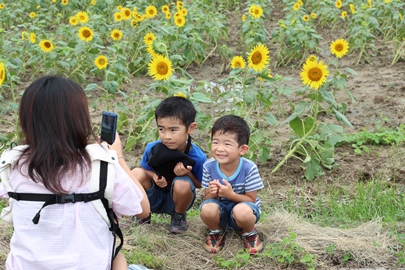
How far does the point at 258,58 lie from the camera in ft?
14.2

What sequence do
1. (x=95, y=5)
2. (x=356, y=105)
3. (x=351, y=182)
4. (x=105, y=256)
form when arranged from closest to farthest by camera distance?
1. (x=105, y=256)
2. (x=351, y=182)
3. (x=356, y=105)
4. (x=95, y=5)

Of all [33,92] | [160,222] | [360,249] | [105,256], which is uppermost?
[33,92]

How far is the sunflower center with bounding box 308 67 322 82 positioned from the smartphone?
7.00ft

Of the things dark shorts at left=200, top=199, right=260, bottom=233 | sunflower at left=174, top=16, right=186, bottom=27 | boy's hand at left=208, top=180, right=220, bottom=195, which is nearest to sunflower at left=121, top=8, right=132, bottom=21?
sunflower at left=174, top=16, right=186, bottom=27

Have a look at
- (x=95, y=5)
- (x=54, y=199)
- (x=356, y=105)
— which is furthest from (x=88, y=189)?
(x=95, y=5)

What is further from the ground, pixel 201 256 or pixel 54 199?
pixel 54 199

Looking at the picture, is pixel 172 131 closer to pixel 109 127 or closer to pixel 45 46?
pixel 109 127

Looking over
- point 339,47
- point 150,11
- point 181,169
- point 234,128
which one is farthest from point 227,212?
point 150,11

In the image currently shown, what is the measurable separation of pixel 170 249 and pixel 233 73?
1.57 meters

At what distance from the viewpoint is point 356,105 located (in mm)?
5883

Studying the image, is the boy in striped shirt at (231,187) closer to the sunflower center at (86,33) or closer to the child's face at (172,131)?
the child's face at (172,131)

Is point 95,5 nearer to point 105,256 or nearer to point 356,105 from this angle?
point 356,105

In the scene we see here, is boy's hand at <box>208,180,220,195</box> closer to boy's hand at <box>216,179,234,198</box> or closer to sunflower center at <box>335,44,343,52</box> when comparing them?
boy's hand at <box>216,179,234,198</box>

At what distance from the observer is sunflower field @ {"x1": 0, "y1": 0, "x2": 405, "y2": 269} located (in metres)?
4.55
